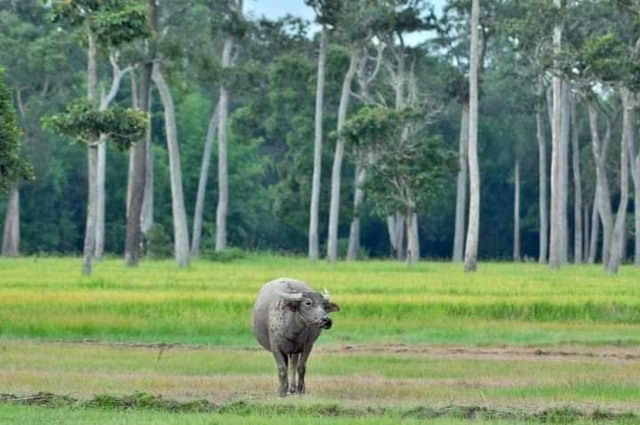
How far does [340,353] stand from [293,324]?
5930mm

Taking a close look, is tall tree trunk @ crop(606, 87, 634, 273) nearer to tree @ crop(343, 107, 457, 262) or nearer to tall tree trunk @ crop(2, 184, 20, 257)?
tree @ crop(343, 107, 457, 262)

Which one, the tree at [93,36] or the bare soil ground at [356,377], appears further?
the tree at [93,36]

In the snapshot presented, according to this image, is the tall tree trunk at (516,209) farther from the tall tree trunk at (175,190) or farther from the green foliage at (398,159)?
the tall tree trunk at (175,190)

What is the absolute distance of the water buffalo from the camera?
17766 millimetres

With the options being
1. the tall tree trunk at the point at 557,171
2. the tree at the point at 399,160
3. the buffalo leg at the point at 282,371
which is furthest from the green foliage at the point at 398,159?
the buffalo leg at the point at 282,371

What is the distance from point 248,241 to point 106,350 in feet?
207

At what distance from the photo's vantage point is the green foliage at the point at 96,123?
3922 centimetres

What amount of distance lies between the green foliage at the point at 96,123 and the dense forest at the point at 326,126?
0.06 metres

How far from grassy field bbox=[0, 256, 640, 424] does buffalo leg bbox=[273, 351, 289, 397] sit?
156 millimetres

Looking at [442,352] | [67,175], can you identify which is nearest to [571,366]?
[442,352]

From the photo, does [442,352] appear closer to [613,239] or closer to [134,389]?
[134,389]


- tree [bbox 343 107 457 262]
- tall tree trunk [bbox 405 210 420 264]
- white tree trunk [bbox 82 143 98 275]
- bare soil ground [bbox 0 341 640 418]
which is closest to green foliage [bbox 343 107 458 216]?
tree [bbox 343 107 457 262]

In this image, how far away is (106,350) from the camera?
23750 millimetres

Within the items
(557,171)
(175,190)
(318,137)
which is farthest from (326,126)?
(175,190)
